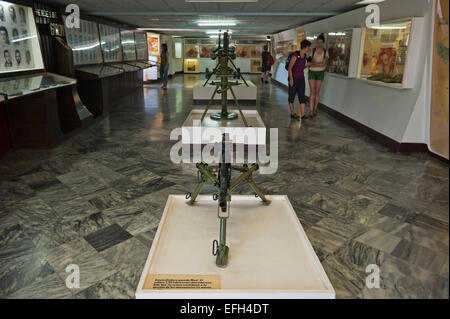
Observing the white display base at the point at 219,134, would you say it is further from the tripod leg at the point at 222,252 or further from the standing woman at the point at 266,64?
the standing woman at the point at 266,64

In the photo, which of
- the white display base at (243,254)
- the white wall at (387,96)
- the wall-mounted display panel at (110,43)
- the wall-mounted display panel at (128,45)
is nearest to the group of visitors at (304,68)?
the white wall at (387,96)

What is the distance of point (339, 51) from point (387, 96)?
89.7 inches

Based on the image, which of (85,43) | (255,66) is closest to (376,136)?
(85,43)

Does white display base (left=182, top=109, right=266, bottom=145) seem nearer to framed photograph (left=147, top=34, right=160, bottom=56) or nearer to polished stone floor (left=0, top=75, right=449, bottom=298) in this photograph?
polished stone floor (left=0, top=75, right=449, bottom=298)

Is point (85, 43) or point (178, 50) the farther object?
point (178, 50)

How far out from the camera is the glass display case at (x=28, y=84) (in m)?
3.77

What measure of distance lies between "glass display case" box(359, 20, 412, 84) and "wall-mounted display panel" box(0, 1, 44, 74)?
5.66 meters

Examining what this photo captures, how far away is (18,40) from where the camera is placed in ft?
16.2

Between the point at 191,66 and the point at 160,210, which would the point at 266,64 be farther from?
the point at 160,210

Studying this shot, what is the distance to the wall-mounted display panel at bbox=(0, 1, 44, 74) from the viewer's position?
4.61 m

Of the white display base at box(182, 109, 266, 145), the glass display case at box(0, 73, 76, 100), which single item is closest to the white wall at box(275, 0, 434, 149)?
the white display base at box(182, 109, 266, 145)

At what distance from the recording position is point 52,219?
2.81 meters
